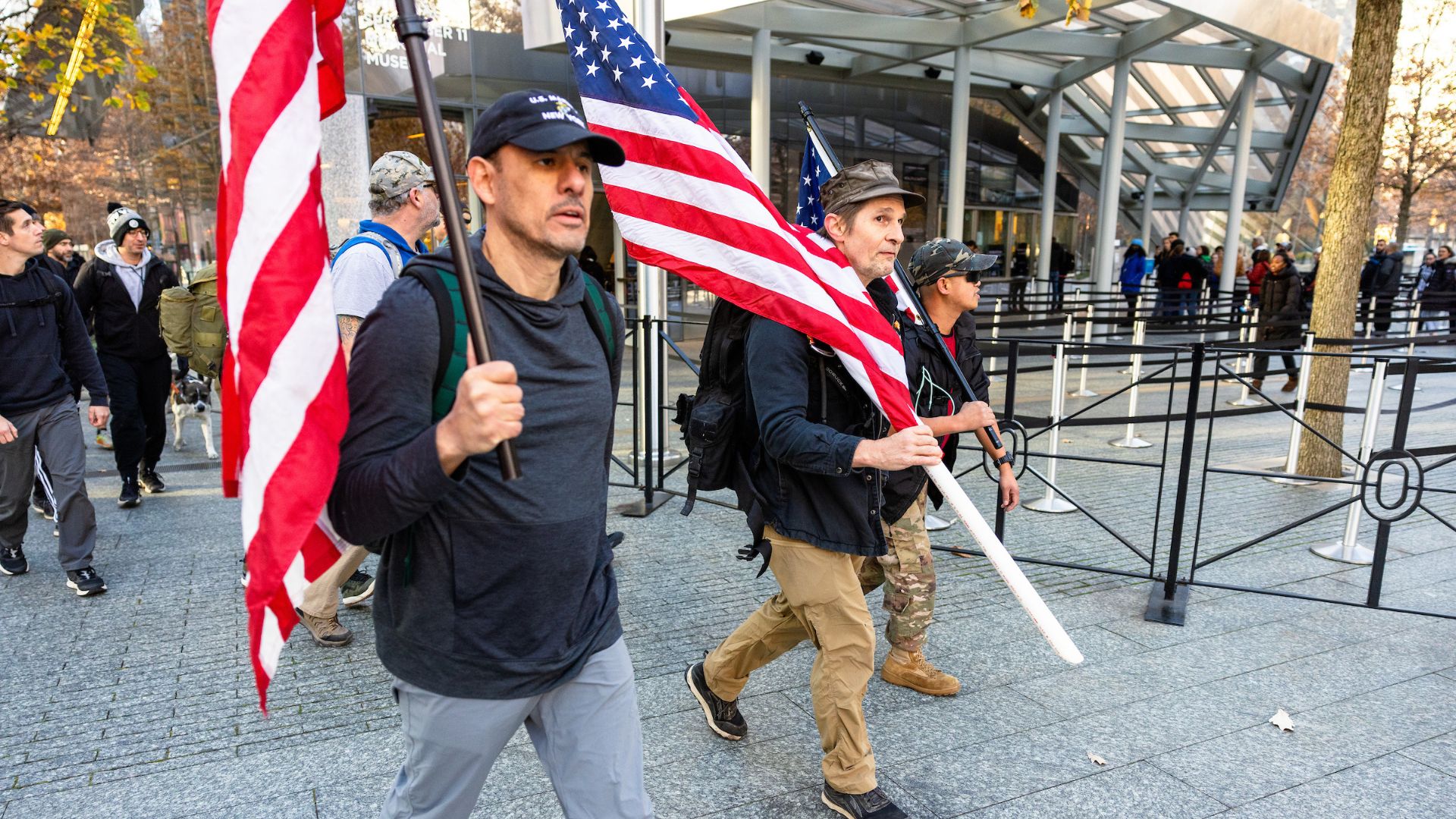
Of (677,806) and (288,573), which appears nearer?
(288,573)

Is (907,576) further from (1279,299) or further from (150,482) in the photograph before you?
(1279,299)

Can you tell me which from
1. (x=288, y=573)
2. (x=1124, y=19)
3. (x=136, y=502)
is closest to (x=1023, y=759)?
(x=288, y=573)

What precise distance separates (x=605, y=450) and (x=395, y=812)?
91 cm

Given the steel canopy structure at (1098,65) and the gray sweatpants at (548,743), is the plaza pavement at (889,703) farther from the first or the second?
the steel canopy structure at (1098,65)

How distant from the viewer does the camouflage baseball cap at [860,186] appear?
3.13 meters

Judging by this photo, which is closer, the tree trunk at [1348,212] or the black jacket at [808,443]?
the black jacket at [808,443]

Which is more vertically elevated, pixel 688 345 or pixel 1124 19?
pixel 1124 19

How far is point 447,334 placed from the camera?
1758 mm

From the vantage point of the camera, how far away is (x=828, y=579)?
3.05 metres

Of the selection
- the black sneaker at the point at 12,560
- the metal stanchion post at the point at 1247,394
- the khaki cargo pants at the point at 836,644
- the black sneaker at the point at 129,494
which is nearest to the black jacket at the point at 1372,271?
the metal stanchion post at the point at 1247,394

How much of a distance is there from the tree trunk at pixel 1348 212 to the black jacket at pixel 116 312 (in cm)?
874

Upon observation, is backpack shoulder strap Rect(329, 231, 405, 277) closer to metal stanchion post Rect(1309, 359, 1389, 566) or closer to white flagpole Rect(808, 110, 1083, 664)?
white flagpole Rect(808, 110, 1083, 664)

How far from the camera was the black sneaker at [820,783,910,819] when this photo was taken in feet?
9.90

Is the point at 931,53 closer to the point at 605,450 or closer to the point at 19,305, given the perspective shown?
the point at 19,305
